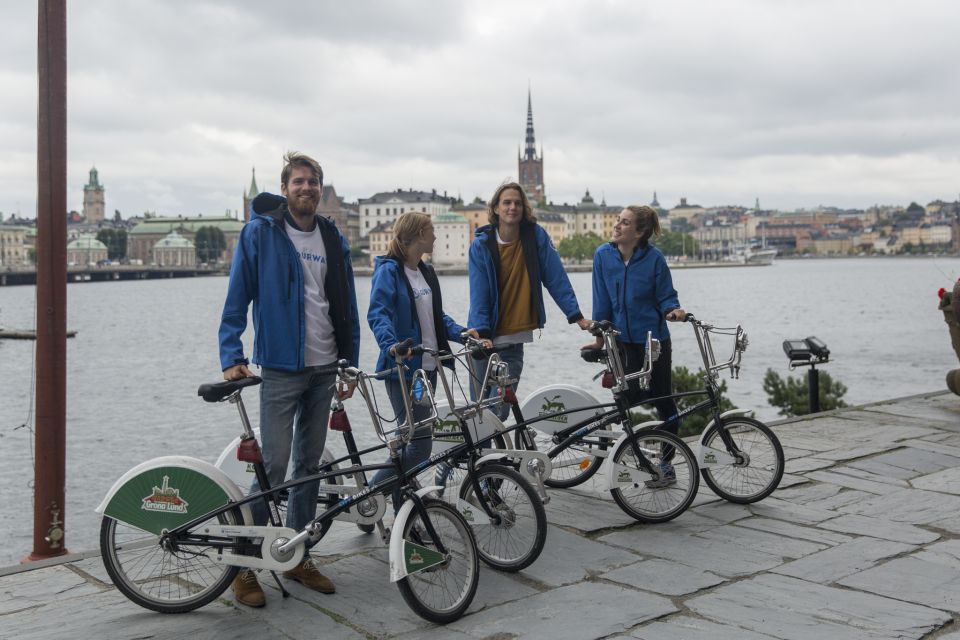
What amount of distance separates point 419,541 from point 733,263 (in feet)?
656

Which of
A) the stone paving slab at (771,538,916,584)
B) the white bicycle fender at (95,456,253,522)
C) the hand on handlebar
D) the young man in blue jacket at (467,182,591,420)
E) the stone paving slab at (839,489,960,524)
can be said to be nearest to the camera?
the white bicycle fender at (95,456,253,522)

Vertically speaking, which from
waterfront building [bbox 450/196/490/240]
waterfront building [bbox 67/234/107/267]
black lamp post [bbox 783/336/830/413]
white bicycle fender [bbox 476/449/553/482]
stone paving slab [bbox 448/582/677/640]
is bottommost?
stone paving slab [bbox 448/582/677/640]

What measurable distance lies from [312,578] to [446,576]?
0.77 meters

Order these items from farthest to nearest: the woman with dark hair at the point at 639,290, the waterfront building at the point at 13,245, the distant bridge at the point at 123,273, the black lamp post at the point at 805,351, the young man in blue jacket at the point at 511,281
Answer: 1. the waterfront building at the point at 13,245
2. the distant bridge at the point at 123,273
3. the black lamp post at the point at 805,351
4. the woman with dark hair at the point at 639,290
5. the young man in blue jacket at the point at 511,281

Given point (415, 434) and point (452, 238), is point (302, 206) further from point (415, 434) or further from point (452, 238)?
point (452, 238)

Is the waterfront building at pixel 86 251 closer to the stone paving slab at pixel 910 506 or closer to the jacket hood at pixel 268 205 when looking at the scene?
the stone paving slab at pixel 910 506

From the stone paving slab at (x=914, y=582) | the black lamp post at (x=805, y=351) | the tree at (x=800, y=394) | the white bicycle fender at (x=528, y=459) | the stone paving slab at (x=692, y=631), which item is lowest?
the tree at (x=800, y=394)

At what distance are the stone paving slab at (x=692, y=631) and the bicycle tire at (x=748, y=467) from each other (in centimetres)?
217

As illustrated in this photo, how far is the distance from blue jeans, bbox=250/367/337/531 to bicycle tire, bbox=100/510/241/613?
0.97 ft

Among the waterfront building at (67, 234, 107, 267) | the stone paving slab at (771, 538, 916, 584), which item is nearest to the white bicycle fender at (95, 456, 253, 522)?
the stone paving slab at (771, 538, 916, 584)

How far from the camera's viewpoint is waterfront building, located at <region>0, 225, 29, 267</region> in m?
193

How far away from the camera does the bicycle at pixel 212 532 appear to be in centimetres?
443

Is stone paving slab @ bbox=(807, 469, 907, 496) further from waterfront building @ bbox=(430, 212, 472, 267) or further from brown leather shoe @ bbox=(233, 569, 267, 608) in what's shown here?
waterfront building @ bbox=(430, 212, 472, 267)

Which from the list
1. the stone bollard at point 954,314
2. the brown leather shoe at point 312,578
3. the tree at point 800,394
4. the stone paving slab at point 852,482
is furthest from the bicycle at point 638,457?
the tree at point 800,394
